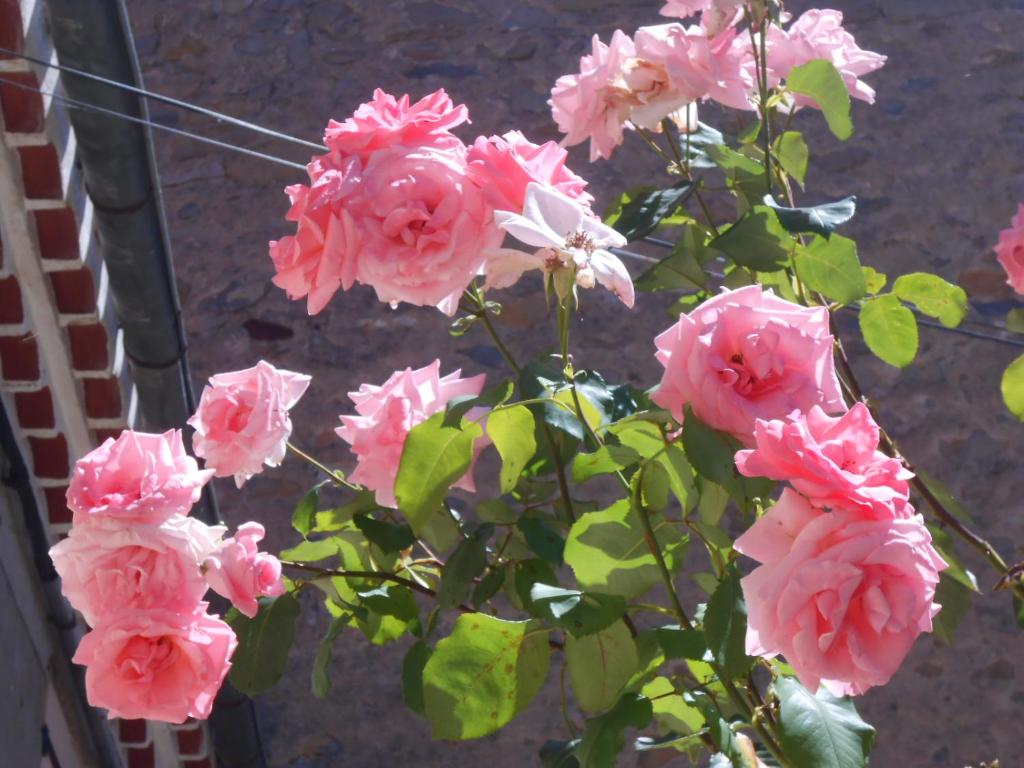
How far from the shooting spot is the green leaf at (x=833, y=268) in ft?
4.33

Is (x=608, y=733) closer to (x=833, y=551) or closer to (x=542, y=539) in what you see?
(x=542, y=539)

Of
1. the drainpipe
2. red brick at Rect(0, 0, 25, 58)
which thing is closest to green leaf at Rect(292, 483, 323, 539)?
the drainpipe

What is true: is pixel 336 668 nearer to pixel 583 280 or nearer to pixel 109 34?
pixel 109 34

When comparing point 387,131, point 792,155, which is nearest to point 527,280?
point 792,155

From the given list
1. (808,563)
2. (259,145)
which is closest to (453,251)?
(808,563)

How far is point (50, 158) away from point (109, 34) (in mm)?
247

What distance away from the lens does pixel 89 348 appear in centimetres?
264

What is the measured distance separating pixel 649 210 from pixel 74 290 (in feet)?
4.70

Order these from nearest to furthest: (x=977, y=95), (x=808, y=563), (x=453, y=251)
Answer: (x=808, y=563) → (x=453, y=251) → (x=977, y=95)

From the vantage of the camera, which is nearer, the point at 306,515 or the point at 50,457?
the point at 306,515

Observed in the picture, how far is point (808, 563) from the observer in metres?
0.88

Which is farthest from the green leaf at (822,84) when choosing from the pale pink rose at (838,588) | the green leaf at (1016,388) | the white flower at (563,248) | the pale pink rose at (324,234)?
the pale pink rose at (838,588)

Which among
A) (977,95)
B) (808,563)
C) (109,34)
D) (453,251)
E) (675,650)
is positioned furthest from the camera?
(977,95)

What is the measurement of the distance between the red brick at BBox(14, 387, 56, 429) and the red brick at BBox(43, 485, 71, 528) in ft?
0.47
